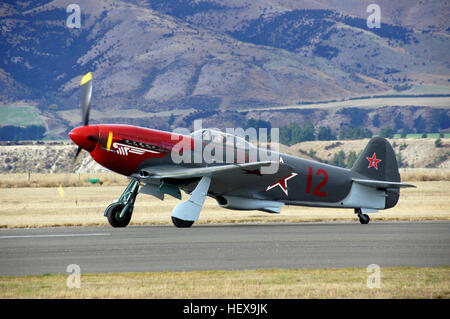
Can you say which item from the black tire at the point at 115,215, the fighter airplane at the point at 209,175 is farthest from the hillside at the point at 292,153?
the black tire at the point at 115,215

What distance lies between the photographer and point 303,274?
11898 mm

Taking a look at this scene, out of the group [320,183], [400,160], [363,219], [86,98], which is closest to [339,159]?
[400,160]

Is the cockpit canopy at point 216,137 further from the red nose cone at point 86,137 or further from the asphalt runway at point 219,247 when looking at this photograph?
the red nose cone at point 86,137

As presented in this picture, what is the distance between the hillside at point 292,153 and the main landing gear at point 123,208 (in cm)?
7385

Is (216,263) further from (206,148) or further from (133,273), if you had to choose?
(206,148)

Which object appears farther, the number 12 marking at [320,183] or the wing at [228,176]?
the number 12 marking at [320,183]

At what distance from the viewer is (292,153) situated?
9669 centimetres

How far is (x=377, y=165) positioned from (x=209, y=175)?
19.0 ft

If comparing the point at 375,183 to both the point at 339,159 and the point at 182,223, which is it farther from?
the point at 339,159

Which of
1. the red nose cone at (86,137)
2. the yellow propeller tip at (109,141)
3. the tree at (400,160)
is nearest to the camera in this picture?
the red nose cone at (86,137)

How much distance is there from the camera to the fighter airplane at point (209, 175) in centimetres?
1917

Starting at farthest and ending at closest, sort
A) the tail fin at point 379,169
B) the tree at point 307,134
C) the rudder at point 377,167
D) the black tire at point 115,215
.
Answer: the tree at point 307,134, the rudder at point 377,167, the tail fin at point 379,169, the black tire at point 115,215

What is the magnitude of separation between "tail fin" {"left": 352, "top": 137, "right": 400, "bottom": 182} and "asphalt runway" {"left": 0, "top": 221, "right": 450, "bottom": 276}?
6.94 ft
